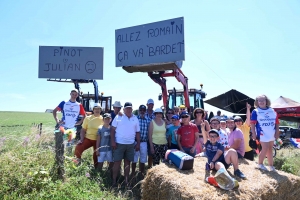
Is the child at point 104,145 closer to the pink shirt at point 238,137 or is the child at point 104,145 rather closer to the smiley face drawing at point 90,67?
the pink shirt at point 238,137

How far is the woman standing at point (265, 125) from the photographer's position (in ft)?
14.7

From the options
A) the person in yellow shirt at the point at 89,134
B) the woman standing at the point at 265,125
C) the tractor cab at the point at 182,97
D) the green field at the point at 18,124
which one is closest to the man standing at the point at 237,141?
the woman standing at the point at 265,125

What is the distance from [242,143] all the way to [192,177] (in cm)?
207

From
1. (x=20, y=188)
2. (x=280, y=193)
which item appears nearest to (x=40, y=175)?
(x=20, y=188)

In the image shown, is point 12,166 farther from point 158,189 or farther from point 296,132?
point 296,132

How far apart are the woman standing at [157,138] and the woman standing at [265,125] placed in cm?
180

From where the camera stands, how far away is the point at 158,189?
12.1 ft

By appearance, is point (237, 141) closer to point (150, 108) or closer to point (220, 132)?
point (220, 132)

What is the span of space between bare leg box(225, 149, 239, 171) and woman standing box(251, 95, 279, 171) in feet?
2.77

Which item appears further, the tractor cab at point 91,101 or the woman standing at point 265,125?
the tractor cab at point 91,101

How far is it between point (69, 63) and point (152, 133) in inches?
259

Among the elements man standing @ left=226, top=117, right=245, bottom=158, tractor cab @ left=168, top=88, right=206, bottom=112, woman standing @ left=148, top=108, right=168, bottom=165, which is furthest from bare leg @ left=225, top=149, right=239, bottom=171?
tractor cab @ left=168, top=88, right=206, bottom=112

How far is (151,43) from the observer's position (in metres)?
7.52

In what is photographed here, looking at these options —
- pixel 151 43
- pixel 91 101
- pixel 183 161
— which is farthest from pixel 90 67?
pixel 183 161
